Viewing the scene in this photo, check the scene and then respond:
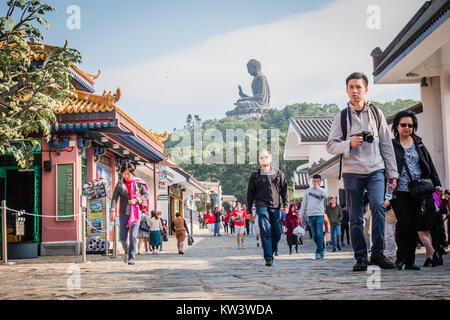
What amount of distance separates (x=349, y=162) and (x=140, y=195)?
5057 millimetres

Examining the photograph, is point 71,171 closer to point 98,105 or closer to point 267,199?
point 98,105

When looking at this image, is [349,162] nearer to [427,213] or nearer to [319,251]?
[427,213]

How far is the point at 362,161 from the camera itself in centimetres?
601

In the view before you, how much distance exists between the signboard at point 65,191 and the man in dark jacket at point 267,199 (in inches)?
327

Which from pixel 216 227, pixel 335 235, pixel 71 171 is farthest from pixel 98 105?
pixel 216 227

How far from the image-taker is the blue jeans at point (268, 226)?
8289 millimetres

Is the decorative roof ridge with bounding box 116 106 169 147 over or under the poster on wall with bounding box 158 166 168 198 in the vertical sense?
over

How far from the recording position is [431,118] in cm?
1505

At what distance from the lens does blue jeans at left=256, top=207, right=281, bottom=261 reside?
8289mm

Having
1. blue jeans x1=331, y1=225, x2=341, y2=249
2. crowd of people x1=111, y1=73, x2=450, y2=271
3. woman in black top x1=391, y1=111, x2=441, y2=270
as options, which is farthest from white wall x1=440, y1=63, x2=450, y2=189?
woman in black top x1=391, y1=111, x2=441, y2=270

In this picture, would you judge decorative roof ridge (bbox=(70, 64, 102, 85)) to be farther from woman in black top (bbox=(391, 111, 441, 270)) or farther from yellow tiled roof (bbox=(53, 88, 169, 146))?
woman in black top (bbox=(391, 111, 441, 270))

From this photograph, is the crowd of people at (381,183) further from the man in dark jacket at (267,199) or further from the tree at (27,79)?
the tree at (27,79)
